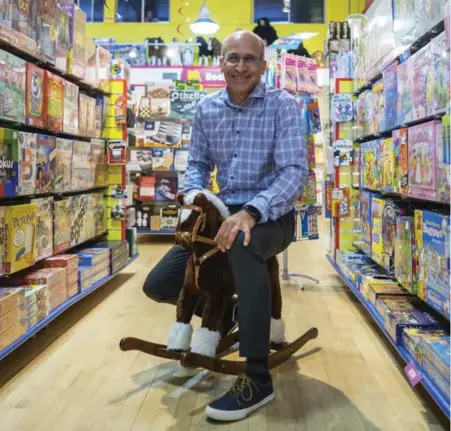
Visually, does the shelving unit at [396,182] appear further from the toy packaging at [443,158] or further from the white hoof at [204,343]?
Answer: the white hoof at [204,343]

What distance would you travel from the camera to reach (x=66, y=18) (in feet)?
10.5

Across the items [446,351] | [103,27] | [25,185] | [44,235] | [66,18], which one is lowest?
[446,351]

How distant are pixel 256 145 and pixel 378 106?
1368 millimetres

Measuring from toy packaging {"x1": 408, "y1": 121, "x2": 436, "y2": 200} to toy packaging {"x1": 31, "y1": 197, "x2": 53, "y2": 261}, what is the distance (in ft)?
6.04

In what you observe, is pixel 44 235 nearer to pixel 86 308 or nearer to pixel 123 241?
pixel 86 308

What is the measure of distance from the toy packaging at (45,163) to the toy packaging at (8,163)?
1.17ft

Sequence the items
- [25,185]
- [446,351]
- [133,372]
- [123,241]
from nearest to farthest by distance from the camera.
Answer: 1. [446,351]
2. [133,372]
3. [25,185]
4. [123,241]

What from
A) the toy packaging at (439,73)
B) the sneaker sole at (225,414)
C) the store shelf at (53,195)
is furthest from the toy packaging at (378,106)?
the store shelf at (53,195)

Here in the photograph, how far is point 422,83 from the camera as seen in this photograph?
2260 mm

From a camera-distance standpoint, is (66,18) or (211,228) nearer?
(211,228)

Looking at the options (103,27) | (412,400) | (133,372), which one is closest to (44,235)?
(133,372)

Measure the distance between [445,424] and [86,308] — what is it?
7.32 ft

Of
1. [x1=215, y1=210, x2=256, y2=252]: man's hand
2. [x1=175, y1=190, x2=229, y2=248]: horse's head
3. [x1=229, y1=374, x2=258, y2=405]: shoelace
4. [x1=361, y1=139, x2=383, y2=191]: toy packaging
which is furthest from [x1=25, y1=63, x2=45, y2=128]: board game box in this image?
[x1=361, y1=139, x2=383, y2=191]: toy packaging

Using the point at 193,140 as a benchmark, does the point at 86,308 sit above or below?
below
